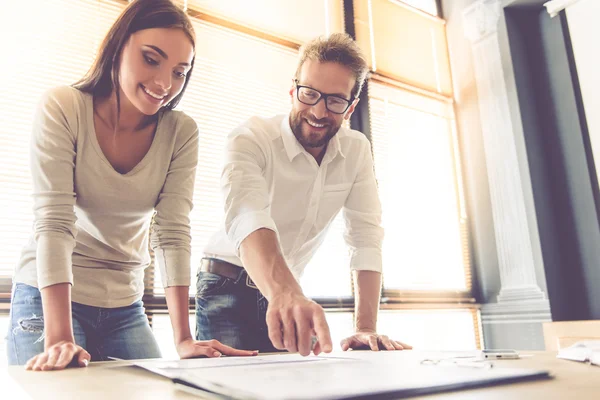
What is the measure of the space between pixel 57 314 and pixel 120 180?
39 cm

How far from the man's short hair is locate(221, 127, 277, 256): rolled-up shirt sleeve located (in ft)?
0.93

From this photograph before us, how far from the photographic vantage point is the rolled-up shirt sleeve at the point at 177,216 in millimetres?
1177

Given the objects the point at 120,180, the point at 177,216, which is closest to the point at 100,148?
the point at 120,180

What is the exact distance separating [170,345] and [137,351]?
1.15 m

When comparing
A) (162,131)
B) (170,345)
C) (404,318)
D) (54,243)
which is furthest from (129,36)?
(404,318)

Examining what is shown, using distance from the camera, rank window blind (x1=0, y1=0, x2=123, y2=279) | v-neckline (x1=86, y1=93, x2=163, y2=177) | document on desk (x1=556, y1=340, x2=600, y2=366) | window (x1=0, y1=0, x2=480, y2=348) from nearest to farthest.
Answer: document on desk (x1=556, y1=340, x2=600, y2=366)
v-neckline (x1=86, y1=93, x2=163, y2=177)
window blind (x1=0, y1=0, x2=123, y2=279)
window (x1=0, y1=0, x2=480, y2=348)

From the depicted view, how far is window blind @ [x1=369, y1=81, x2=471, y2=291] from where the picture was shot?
10.1 ft

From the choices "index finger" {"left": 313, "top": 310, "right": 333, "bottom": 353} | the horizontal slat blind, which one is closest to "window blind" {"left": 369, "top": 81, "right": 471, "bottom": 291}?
the horizontal slat blind

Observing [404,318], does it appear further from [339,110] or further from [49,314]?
[49,314]

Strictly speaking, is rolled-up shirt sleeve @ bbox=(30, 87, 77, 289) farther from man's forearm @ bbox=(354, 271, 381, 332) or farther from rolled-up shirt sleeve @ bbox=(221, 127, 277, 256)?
man's forearm @ bbox=(354, 271, 381, 332)

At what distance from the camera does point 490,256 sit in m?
3.16

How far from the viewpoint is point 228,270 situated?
4.62 feet

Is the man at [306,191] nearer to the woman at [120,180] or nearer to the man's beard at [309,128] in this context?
the man's beard at [309,128]

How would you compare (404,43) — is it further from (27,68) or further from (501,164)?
(27,68)
